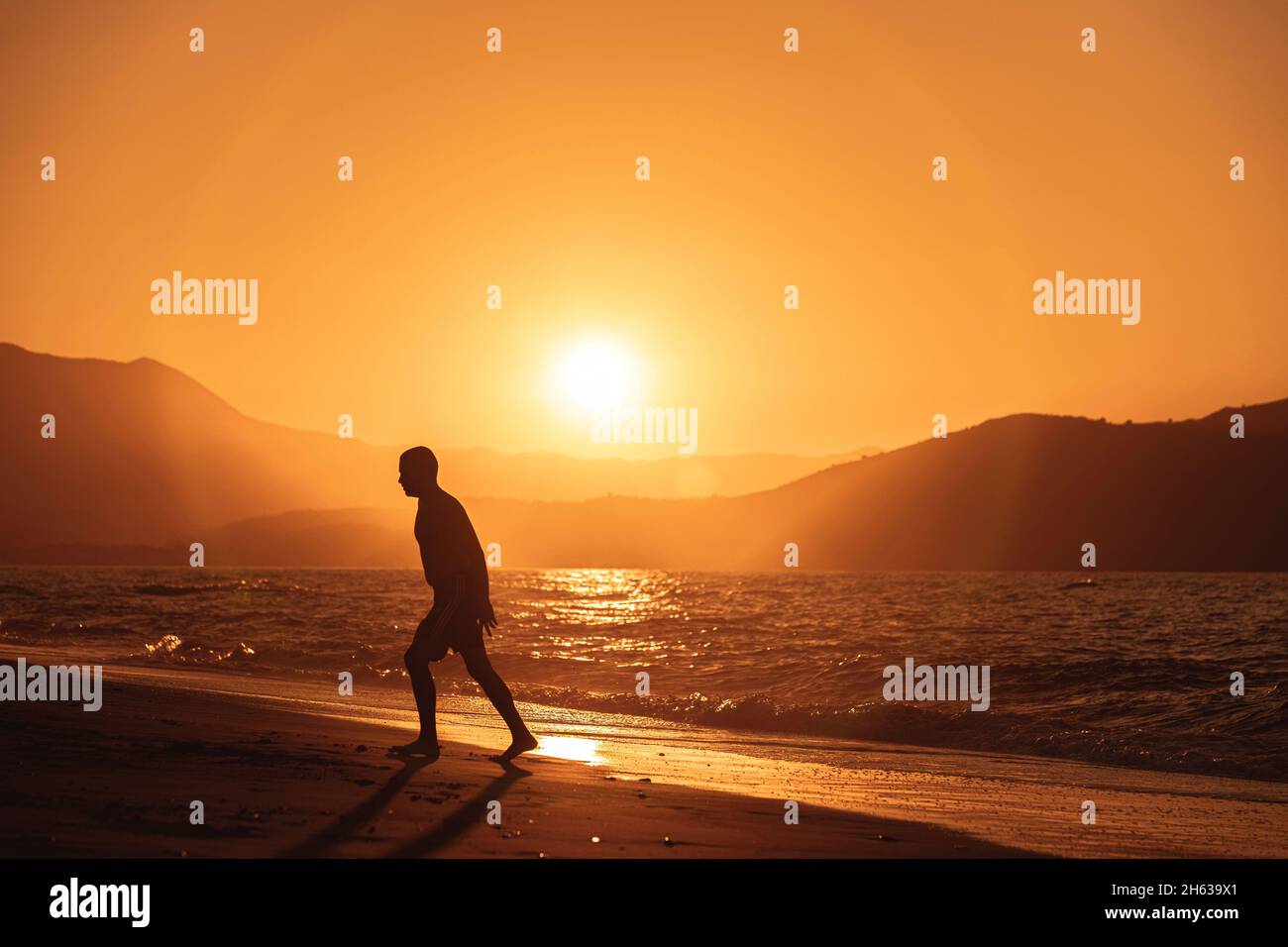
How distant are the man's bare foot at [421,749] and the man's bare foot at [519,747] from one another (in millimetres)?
551

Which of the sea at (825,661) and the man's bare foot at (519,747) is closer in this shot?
the man's bare foot at (519,747)

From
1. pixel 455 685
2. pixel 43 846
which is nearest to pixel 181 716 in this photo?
pixel 43 846

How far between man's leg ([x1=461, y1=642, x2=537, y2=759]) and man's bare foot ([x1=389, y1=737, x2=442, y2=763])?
57 cm

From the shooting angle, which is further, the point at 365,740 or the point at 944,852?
the point at 365,740

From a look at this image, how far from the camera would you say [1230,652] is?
27.1 metres

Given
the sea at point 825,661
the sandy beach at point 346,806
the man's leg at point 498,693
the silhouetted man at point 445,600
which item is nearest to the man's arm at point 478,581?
the silhouetted man at point 445,600

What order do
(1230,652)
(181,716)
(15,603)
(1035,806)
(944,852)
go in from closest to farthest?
Result: (944,852), (1035,806), (181,716), (1230,652), (15,603)

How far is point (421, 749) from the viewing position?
1021 centimetres

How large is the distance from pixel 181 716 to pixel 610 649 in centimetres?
1602

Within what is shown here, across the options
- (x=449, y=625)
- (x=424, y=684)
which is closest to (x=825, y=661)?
(x=424, y=684)

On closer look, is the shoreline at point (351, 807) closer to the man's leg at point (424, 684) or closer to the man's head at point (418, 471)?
the man's leg at point (424, 684)

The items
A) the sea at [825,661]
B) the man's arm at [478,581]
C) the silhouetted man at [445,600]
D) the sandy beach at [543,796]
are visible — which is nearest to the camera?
the sandy beach at [543,796]

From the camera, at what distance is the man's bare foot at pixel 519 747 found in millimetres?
10195
